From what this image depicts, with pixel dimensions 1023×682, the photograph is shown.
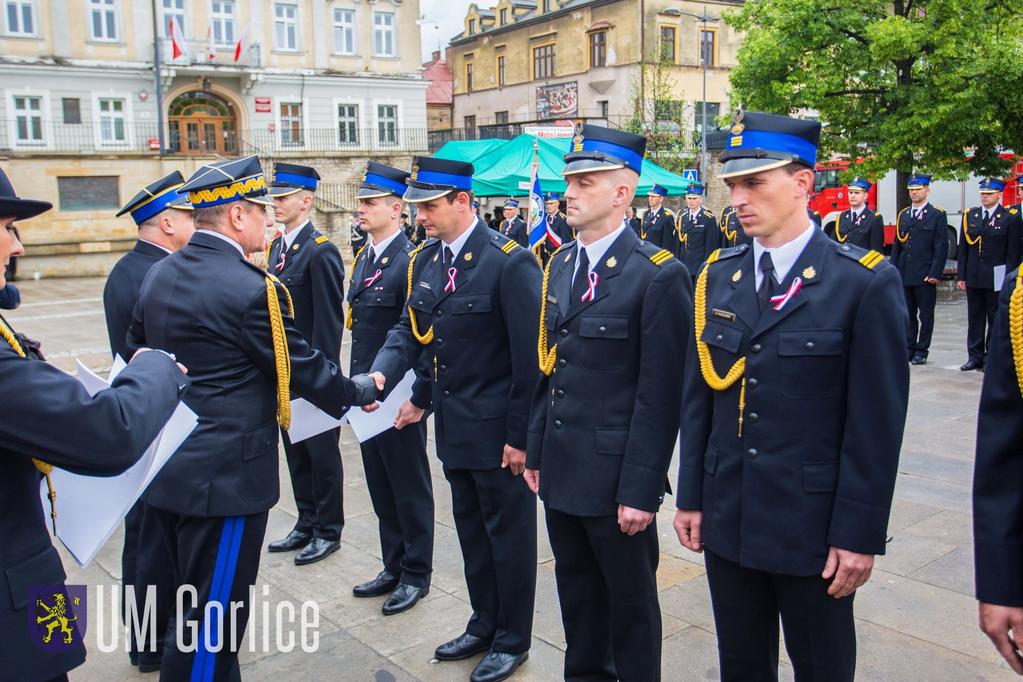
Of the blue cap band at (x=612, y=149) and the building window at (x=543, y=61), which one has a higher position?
the building window at (x=543, y=61)

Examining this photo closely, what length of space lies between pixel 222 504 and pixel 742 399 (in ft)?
6.46

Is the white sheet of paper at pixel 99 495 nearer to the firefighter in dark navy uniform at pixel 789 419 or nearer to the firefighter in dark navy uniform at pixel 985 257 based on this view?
the firefighter in dark navy uniform at pixel 789 419

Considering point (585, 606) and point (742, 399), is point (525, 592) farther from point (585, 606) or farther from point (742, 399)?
point (742, 399)

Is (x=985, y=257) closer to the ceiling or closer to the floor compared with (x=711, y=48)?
closer to the floor

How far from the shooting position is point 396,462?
4828 mm

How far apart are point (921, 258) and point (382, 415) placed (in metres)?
9.75

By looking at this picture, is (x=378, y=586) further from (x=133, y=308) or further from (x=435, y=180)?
(x=435, y=180)

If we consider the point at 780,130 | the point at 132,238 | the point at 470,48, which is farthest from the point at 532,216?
the point at 470,48

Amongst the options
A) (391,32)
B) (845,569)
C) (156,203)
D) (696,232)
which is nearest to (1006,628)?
(845,569)

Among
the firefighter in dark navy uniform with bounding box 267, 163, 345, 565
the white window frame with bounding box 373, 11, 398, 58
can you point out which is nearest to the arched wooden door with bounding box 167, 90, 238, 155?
the white window frame with bounding box 373, 11, 398, 58

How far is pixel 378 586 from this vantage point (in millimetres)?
4914

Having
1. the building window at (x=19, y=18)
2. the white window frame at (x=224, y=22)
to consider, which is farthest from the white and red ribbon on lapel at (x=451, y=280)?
the white window frame at (x=224, y=22)

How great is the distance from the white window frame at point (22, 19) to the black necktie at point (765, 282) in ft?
110

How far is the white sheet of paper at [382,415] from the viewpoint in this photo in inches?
180
